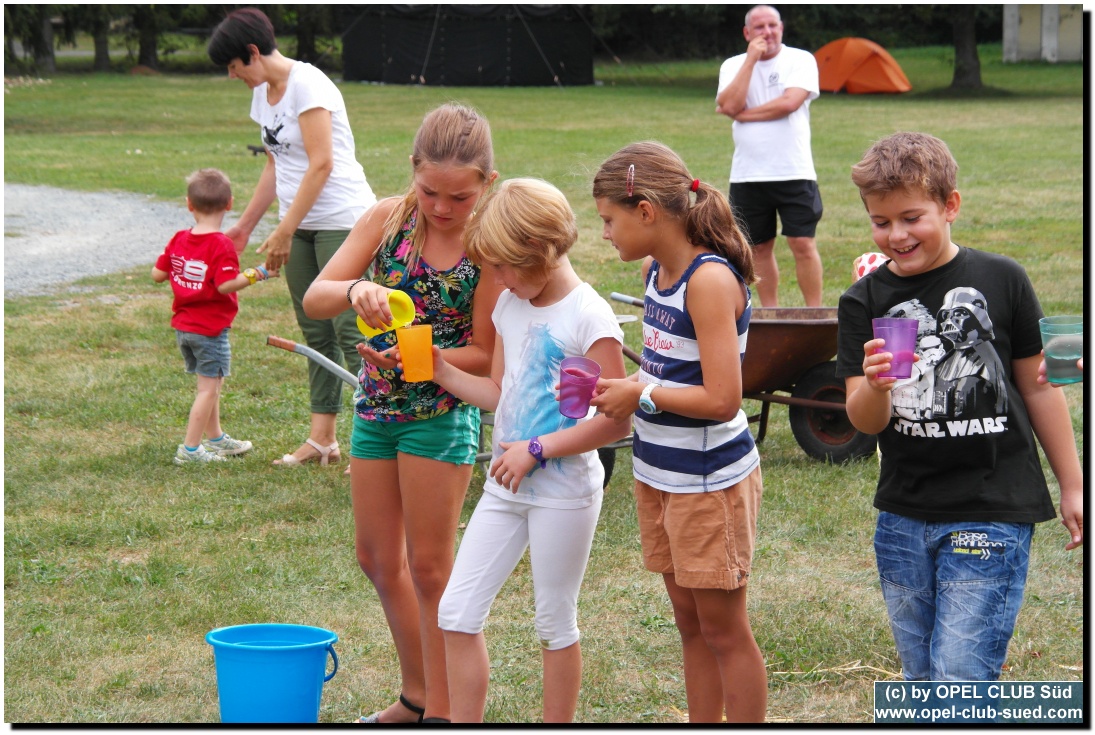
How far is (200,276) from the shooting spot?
5.78 metres

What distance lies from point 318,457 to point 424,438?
2876mm

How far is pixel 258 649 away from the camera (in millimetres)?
3053

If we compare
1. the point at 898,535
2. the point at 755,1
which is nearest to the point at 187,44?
the point at 755,1

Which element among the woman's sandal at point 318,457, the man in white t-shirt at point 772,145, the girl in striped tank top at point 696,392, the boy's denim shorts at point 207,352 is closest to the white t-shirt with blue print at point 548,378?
the girl in striped tank top at point 696,392

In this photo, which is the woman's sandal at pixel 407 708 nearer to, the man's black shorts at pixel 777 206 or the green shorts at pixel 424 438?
the green shorts at pixel 424 438

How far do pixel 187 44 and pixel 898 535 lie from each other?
5069 cm

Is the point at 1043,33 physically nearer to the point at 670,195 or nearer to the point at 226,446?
the point at 226,446

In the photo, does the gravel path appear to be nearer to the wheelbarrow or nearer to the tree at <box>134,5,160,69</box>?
the wheelbarrow

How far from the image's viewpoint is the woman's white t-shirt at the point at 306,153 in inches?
207

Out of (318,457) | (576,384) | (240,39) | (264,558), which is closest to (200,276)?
(318,457)

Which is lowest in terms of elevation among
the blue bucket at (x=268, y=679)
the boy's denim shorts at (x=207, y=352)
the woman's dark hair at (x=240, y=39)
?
the blue bucket at (x=268, y=679)

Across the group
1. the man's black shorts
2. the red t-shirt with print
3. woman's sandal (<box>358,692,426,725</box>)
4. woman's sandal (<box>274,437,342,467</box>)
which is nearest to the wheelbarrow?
woman's sandal (<box>274,437,342,467</box>)

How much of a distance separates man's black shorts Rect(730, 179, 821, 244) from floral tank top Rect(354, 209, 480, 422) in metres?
4.44

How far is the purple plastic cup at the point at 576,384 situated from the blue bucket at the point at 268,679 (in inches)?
38.9
